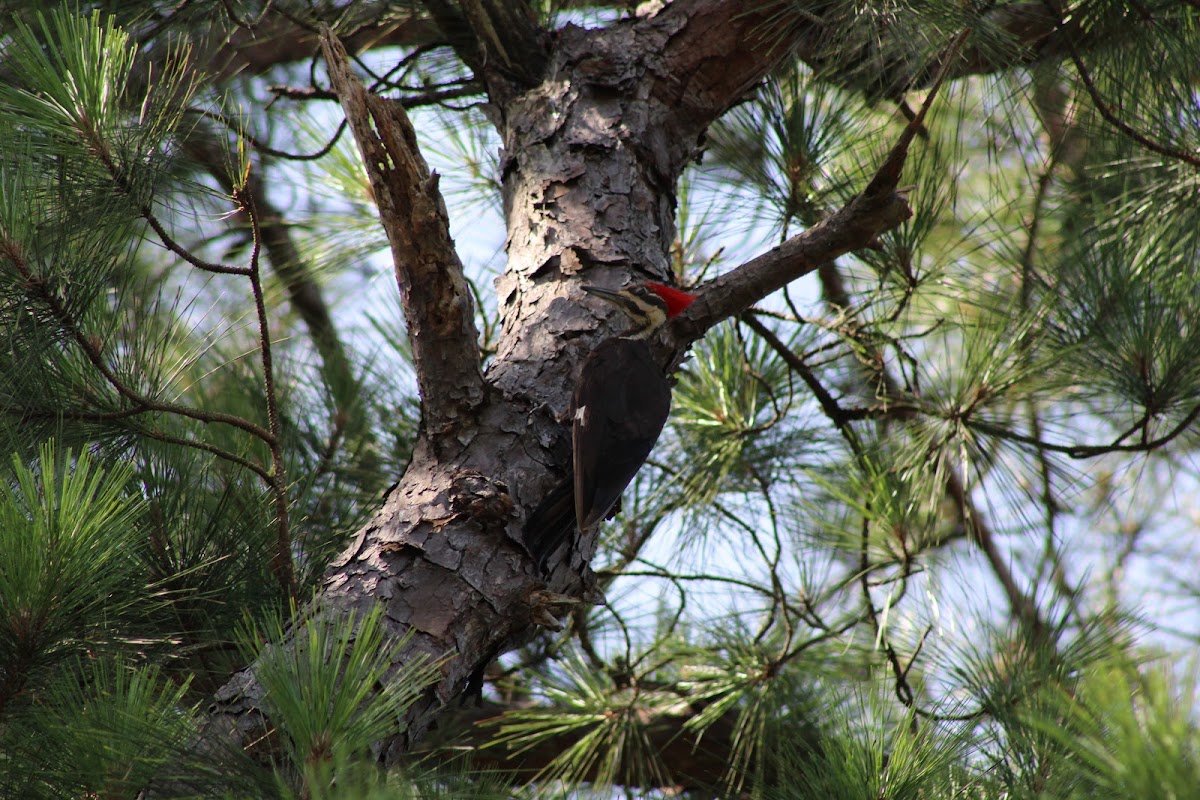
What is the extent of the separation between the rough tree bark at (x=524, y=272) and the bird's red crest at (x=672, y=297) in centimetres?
2

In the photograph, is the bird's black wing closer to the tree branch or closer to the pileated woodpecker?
the pileated woodpecker

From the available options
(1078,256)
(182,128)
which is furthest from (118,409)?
(1078,256)

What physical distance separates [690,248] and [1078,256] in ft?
2.66

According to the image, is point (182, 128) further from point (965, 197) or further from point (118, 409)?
point (965, 197)

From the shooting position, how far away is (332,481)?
6.07 feet

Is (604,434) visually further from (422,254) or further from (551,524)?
(422,254)

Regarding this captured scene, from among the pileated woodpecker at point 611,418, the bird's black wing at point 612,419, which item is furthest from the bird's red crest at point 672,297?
the bird's black wing at point 612,419

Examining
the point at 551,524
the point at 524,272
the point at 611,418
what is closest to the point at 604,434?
the point at 611,418

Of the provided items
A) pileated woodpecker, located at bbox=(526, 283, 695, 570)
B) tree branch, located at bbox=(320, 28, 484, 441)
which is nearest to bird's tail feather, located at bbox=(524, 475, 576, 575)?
A: pileated woodpecker, located at bbox=(526, 283, 695, 570)

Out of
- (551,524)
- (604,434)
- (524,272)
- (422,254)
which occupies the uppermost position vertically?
(524,272)

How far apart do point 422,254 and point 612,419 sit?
0.43 meters

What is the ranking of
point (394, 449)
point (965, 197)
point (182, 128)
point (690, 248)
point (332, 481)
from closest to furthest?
point (182, 128) < point (332, 481) < point (394, 449) < point (690, 248) < point (965, 197)

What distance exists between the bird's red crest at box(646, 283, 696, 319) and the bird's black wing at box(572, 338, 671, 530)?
107 millimetres

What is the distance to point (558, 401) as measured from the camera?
4.60ft
